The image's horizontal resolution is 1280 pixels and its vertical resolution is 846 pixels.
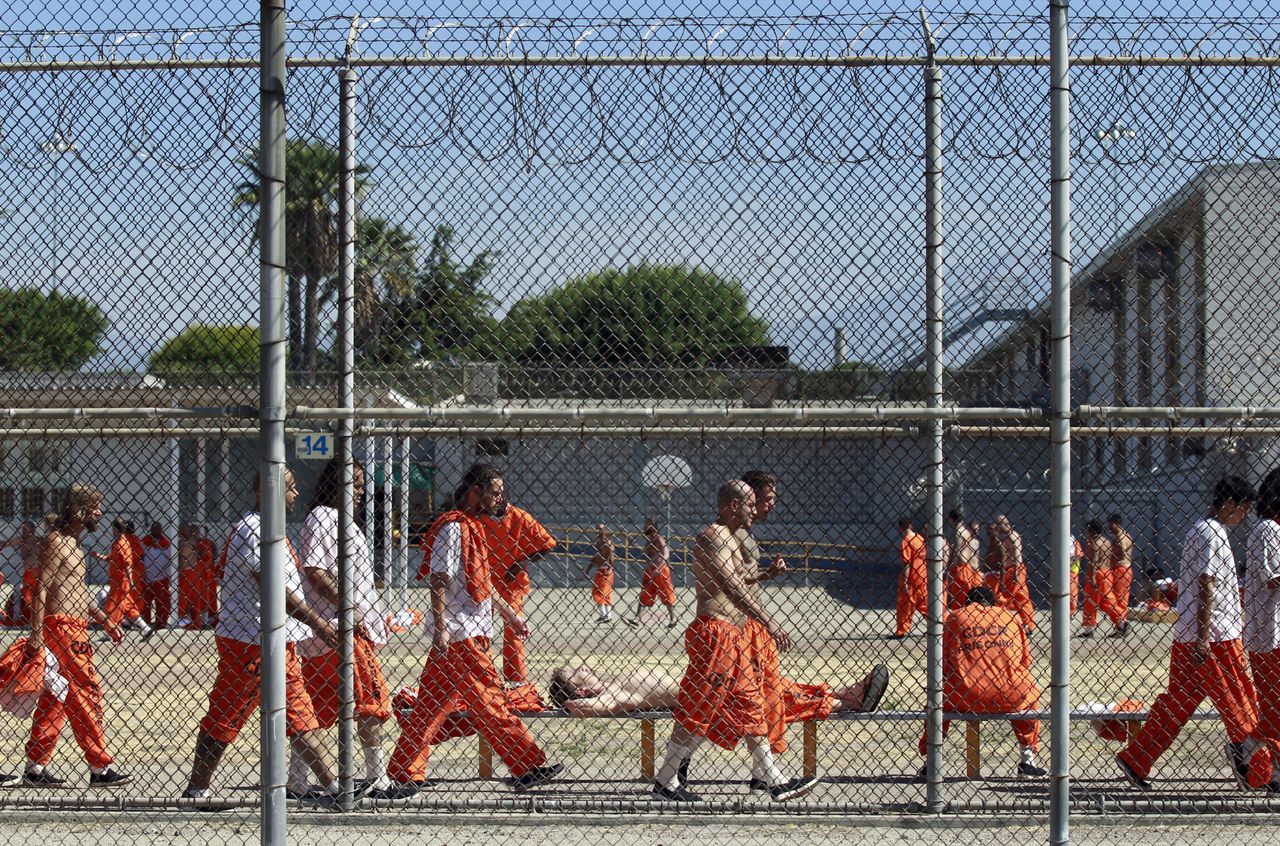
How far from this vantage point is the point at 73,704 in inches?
280

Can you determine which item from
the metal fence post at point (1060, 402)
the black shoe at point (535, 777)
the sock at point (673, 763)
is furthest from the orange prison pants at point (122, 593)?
the metal fence post at point (1060, 402)

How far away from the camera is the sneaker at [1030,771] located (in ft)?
23.0

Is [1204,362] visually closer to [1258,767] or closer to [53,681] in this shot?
[1258,767]

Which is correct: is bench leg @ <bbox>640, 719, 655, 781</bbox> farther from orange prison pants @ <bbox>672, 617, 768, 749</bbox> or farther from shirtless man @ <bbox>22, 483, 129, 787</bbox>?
shirtless man @ <bbox>22, 483, 129, 787</bbox>

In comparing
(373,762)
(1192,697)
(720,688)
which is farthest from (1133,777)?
(373,762)

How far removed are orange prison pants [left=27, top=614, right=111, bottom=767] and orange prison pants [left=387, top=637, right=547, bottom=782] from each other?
1651mm

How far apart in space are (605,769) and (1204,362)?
11.9 feet

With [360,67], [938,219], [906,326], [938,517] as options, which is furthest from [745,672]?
[360,67]

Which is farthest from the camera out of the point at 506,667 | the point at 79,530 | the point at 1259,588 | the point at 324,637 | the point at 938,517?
the point at 506,667

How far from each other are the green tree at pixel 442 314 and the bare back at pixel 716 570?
1370mm

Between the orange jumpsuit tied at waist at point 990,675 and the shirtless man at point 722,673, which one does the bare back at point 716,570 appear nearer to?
the shirtless man at point 722,673

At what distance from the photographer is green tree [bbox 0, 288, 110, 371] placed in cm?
618

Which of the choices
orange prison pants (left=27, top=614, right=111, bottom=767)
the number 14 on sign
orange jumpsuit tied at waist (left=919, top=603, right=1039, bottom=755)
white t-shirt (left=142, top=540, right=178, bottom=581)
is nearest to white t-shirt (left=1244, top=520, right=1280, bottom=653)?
orange jumpsuit tied at waist (left=919, top=603, right=1039, bottom=755)

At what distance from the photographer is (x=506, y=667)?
328 inches
